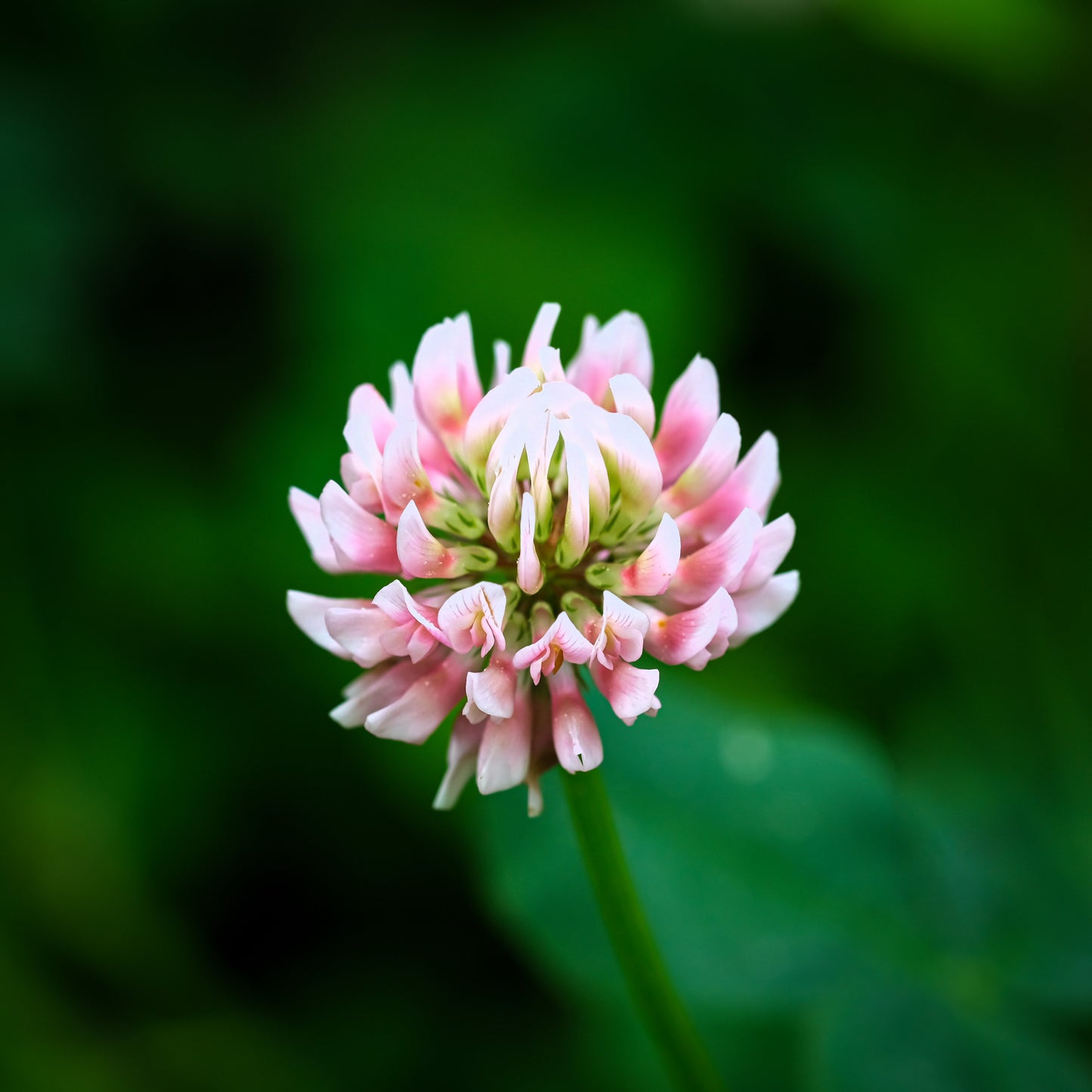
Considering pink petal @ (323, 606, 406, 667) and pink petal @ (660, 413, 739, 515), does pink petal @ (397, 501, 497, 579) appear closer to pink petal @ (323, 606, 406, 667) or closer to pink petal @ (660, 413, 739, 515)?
pink petal @ (323, 606, 406, 667)

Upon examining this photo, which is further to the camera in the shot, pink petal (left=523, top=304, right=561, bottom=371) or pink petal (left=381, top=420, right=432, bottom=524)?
pink petal (left=523, top=304, right=561, bottom=371)

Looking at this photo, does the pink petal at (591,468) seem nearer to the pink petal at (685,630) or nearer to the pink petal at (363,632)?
the pink petal at (685,630)

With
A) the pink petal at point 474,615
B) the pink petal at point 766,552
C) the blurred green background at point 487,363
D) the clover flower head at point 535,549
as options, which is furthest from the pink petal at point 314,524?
the blurred green background at point 487,363

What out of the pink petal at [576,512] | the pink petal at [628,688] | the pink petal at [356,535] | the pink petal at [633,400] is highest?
the pink petal at [633,400]

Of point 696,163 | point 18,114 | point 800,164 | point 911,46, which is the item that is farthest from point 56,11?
point 911,46

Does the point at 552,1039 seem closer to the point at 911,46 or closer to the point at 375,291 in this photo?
the point at 375,291

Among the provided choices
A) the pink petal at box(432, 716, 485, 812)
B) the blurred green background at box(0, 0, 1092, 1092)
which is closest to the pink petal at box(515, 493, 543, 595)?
the pink petal at box(432, 716, 485, 812)
